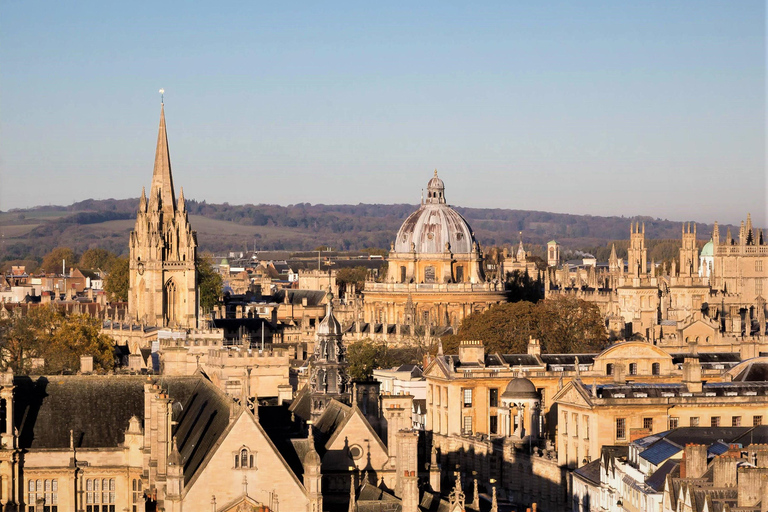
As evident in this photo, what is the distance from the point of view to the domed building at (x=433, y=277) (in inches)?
6491

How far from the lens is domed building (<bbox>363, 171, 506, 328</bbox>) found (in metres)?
165

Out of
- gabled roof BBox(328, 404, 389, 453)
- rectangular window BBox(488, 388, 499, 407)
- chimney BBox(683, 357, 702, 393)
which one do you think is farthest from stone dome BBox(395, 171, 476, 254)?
gabled roof BBox(328, 404, 389, 453)

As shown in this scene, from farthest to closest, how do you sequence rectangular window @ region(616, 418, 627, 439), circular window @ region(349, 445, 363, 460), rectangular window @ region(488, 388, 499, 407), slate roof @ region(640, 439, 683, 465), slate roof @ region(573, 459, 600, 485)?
rectangular window @ region(488, 388, 499, 407), rectangular window @ region(616, 418, 627, 439), slate roof @ region(573, 459, 600, 485), circular window @ region(349, 445, 363, 460), slate roof @ region(640, 439, 683, 465)

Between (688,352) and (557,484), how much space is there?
2499 cm

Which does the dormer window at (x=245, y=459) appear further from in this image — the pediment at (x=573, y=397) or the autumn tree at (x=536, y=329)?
the autumn tree at (x=536, y=329)

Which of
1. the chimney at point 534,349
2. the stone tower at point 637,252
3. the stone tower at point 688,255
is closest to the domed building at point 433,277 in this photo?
the stone tower at point 637,252

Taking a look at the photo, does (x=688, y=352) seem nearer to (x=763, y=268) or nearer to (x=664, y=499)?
(x=664, y=499)

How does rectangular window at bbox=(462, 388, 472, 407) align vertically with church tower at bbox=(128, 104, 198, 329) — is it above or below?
below

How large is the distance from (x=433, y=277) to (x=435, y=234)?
13.5 feet

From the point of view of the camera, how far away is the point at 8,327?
133 meters

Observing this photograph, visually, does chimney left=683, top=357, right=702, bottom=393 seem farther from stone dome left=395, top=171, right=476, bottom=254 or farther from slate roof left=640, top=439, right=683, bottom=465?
stone dome left=395, top=171, right=476, bottom=254

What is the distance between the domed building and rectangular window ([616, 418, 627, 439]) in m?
81.5

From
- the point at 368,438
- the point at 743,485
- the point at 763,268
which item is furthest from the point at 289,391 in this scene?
the point at 763,268

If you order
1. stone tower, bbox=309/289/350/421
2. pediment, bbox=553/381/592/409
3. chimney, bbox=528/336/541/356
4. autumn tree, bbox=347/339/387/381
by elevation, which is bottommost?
autumn tree, bbox=347/339/387/381
